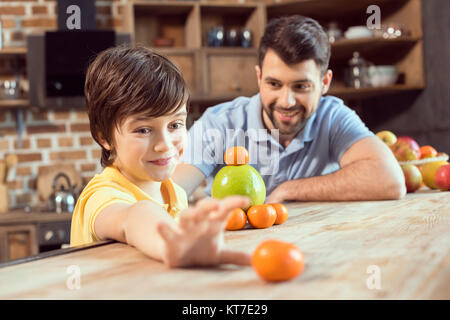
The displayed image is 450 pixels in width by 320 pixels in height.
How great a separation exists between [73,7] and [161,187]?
2535mm

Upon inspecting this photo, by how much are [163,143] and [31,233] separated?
81.3 inches

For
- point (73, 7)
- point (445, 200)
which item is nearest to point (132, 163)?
point (445, 200)

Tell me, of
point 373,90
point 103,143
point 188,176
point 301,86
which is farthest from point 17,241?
point 373,90

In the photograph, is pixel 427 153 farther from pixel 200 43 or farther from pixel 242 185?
pixel 200 43

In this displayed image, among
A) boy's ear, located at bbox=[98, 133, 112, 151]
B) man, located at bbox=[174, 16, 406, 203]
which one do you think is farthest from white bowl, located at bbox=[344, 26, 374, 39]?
boy's ear, located at bbox=[98, 133, 112, 151]

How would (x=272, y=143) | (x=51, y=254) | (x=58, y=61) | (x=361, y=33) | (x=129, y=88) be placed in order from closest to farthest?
1. (x=51, y=254)
2. (x=129, y=88)
3. (x=272, y=143)
4. (x=58, y=61)
5. (x=361, y=33)

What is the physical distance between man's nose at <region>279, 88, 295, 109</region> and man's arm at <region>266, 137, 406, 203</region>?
0.29m

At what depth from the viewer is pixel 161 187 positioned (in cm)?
99

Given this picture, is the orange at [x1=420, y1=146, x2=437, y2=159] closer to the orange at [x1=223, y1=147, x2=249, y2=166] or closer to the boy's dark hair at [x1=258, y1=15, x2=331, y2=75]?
the boy's dark hair at [x1=258, y1=15, x2=331, y2=75]

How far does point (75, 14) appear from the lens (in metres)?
3.14

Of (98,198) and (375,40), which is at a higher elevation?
(375,40)
